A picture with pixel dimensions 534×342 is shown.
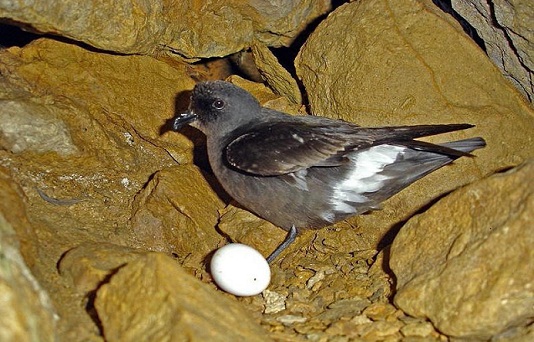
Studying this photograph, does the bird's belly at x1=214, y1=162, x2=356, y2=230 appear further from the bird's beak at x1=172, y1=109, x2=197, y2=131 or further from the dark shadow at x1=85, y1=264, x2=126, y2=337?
the dark shadow at x1=85, y1=264, x2=126, y2=337

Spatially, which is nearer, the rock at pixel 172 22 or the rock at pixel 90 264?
the rock at pixel 90 264

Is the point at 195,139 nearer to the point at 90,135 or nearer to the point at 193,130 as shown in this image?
the point at 193,130

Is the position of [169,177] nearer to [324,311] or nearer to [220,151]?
[220,151]

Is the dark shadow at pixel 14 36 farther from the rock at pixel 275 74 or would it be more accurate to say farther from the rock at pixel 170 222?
the rock at pixel 275 74

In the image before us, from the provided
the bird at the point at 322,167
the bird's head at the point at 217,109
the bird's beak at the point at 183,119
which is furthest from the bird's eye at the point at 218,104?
the bird at the point at 322,167

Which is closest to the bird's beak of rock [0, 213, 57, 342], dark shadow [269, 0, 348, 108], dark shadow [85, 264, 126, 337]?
dark shadow [269, 0, 348, 108]

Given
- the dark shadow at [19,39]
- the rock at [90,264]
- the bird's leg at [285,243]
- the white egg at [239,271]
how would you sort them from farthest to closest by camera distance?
the dark shadow at [19,39] → the bird's leg at [285,243] → the white egg at [239,271] → the rock at [90,264]

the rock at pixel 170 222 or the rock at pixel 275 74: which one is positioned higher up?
the rock at pixel 275 74
